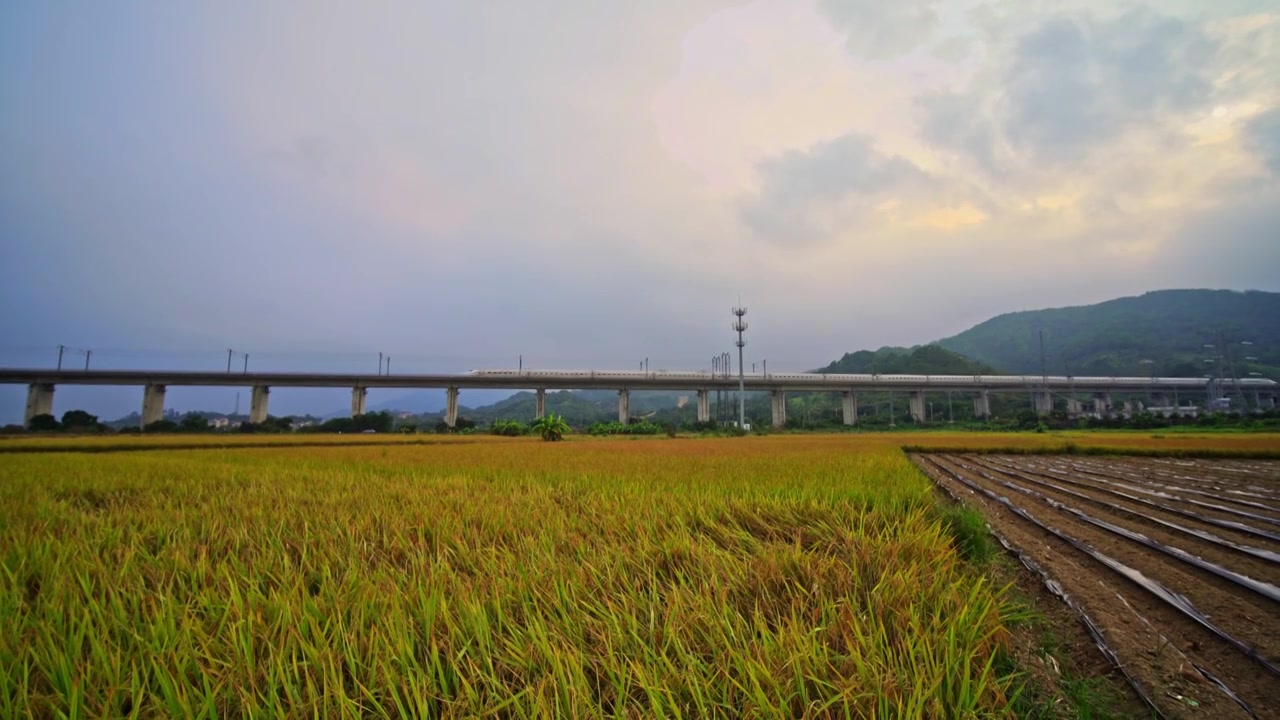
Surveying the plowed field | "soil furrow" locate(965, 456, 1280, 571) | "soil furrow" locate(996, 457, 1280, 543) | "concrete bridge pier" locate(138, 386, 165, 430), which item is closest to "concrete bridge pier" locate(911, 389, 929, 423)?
"soil furrow" locate(996, 457, 1280, 543)

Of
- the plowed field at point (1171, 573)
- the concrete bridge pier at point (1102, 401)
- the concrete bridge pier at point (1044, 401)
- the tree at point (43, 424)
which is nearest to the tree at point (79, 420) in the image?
the tree at point (43, 424)

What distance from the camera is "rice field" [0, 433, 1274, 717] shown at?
4.61 ft

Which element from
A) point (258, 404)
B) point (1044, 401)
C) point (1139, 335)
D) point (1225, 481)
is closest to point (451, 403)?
point (258, 404)

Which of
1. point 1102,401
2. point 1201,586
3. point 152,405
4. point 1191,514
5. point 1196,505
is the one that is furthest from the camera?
point 1102,401

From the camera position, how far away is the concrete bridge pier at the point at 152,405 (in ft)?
137

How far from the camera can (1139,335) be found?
12838 centimetres

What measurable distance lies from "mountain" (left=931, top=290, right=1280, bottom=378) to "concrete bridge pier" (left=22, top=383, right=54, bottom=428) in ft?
395

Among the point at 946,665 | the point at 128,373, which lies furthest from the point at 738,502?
the point at 128,373

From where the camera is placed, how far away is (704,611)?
1914 mm

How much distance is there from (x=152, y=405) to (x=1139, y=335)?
190 meters

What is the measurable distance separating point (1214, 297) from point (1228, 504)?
245850mm

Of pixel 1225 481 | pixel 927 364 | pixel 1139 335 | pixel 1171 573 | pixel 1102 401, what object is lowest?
pixel 1225 481

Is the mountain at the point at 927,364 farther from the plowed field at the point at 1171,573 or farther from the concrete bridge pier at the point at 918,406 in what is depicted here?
the plowed field at the point at 1171,573

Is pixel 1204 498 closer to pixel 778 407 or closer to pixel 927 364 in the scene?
pixel 778 407
